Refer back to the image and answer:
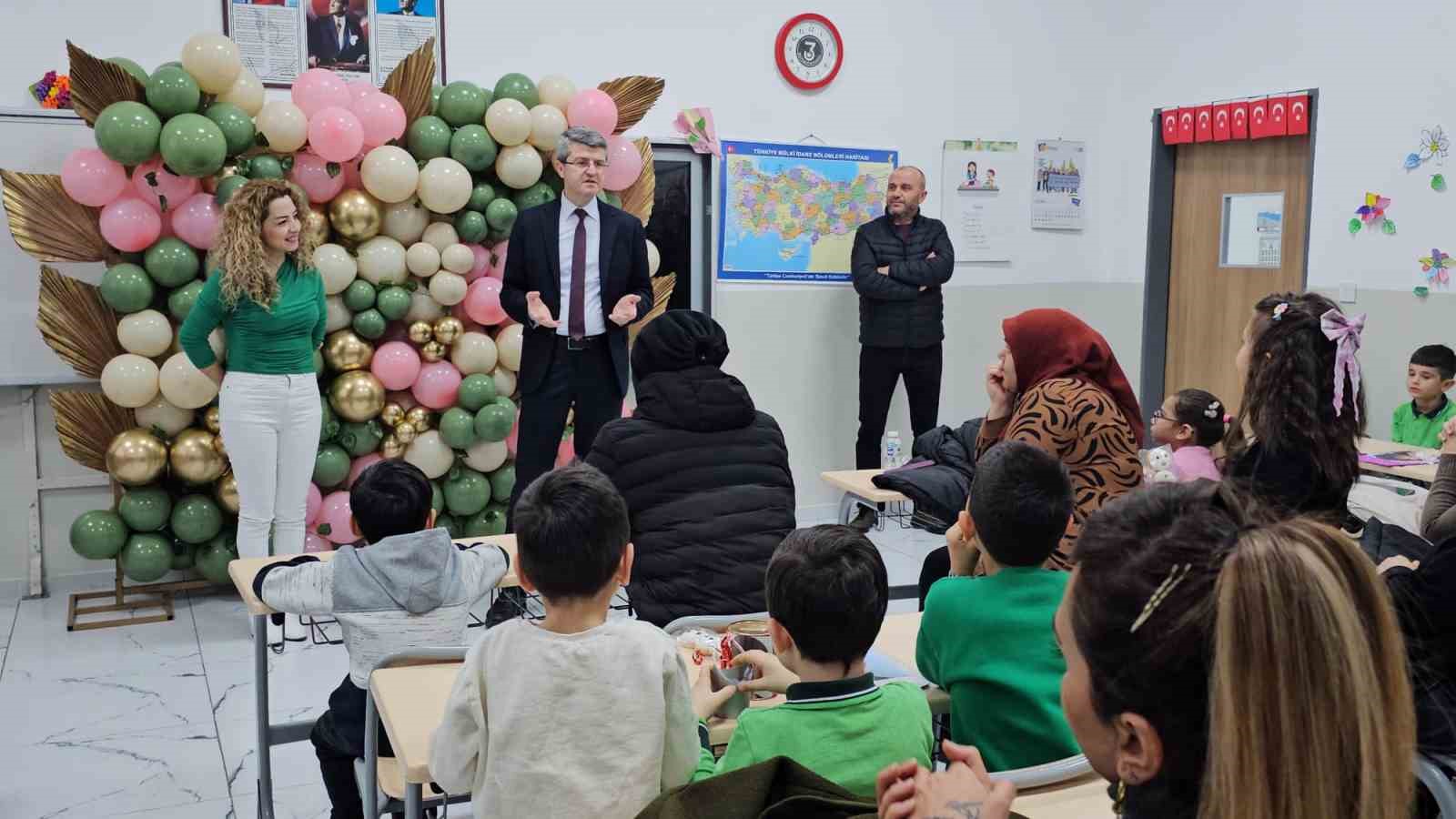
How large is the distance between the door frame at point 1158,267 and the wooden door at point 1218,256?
3 centimetres

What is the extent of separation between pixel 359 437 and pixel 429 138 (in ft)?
3.94

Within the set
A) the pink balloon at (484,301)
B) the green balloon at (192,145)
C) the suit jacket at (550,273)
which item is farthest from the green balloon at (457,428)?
the green balloon at (192,145)

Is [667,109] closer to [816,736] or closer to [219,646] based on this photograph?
[219,646]

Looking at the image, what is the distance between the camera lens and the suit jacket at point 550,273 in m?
4.46

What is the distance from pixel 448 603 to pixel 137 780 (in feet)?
4.83

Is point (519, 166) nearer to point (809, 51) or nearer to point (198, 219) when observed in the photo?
point (198, 219)

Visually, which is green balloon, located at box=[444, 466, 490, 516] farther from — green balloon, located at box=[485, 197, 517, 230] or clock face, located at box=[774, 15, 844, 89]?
clock face, located at box=[774, 15, 844, 89]

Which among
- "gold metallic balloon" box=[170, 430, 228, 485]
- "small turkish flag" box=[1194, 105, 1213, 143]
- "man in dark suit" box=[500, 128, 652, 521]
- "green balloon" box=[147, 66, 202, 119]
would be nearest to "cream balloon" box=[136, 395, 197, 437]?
"gold metallic balloon" box=[170, 430, 228, 485]

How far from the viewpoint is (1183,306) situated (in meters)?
6.99

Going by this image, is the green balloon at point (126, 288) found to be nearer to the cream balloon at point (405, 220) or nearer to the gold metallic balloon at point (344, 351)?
the gold metallic balloon at point (344, 351)

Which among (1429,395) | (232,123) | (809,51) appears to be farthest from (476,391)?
(1429,395)

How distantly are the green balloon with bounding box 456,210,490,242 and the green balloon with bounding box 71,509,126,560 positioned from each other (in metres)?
1.70

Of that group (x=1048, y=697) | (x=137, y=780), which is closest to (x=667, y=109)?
(x=137, y=780)

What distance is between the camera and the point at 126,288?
14.5ft
